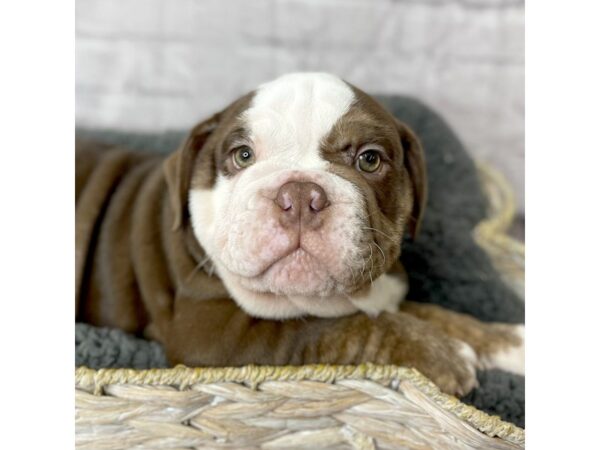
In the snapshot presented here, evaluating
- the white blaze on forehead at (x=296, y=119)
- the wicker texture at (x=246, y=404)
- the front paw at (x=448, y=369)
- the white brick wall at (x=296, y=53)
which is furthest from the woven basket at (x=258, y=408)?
the white brick wall at (x=296, y=53)

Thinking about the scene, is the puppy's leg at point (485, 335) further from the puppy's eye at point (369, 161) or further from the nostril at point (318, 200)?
the nostril at point (318, 200)

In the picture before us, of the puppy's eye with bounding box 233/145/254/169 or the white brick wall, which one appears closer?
the puppy's eye with bounding box 233/145/254/169

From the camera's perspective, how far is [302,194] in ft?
5.71

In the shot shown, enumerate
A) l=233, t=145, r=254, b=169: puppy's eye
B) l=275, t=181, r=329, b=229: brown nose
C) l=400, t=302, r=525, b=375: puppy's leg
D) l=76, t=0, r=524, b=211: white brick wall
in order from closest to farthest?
l=275, t=181, r=329, b=229: brown nose < l=233, t=145, r=254, b=169: puppy's eye < l=400, t=302, r=525, b=375: puppy's leg < l=76, t=0, r=524, b=211: white brick wall

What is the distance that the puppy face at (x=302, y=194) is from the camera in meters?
1.76

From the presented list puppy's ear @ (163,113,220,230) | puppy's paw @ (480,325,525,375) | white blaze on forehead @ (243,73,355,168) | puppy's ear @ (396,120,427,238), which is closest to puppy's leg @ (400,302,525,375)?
puppy's paw @ (480,325,525,375)

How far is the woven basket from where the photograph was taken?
183 cm

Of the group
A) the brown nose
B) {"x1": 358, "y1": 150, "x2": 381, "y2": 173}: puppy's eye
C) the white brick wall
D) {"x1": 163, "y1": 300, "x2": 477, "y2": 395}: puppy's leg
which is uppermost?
the white brick wall

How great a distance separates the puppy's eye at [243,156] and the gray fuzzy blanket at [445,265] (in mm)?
713

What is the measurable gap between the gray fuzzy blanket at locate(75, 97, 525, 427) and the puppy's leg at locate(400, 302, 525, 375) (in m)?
0.21

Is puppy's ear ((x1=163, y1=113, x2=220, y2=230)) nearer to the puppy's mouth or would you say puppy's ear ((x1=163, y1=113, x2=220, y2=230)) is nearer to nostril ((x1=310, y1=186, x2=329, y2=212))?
the puppy's mouth
